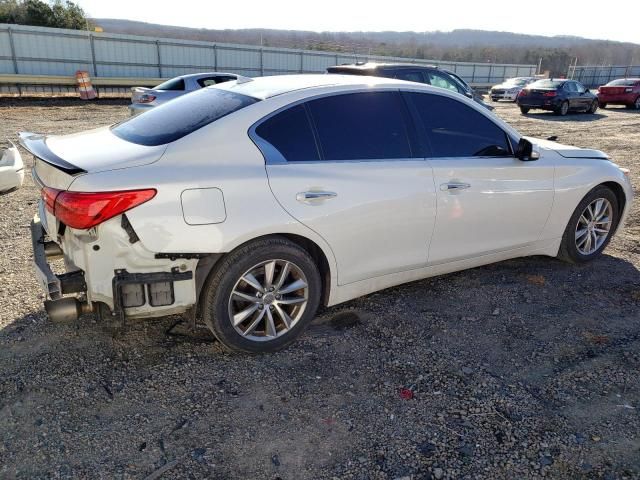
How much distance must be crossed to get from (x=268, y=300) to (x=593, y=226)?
3.43 metres

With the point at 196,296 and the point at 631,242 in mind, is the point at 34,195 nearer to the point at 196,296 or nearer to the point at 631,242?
the point at 196,296

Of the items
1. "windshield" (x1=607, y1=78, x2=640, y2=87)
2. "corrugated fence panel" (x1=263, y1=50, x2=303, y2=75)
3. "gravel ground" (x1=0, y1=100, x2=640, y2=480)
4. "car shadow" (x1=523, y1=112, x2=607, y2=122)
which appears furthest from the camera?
"corrugated fence panel" (x1=263, y1=50, x2=303, y2=75)

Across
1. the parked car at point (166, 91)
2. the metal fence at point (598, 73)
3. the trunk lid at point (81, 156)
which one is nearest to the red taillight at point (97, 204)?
the trunk lid at point (81, 156)

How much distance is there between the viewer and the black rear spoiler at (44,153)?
2898 mm

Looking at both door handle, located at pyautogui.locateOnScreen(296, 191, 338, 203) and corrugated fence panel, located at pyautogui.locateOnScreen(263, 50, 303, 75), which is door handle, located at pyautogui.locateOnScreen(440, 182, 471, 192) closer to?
door handle, located at pyautogui.locateOnScreen(296, 191, 338, 203)

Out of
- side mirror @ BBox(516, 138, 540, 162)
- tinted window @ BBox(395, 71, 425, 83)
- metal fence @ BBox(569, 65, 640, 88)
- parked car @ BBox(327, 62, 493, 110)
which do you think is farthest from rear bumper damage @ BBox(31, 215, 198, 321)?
metal fence @ BBox(569, 65, 640, 88)

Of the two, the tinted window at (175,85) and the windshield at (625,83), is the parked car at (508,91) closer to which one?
the windshield at (625,83)

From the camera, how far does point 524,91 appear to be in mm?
20891

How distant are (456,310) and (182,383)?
2156mm

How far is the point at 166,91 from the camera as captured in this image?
1278 centimetres

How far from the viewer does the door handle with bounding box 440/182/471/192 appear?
3.84 metres

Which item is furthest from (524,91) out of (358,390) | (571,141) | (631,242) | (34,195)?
(358,390)

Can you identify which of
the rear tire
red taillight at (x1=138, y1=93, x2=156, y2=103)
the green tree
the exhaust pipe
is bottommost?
the rear tire

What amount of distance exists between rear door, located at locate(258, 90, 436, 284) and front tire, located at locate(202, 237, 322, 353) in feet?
0.80
